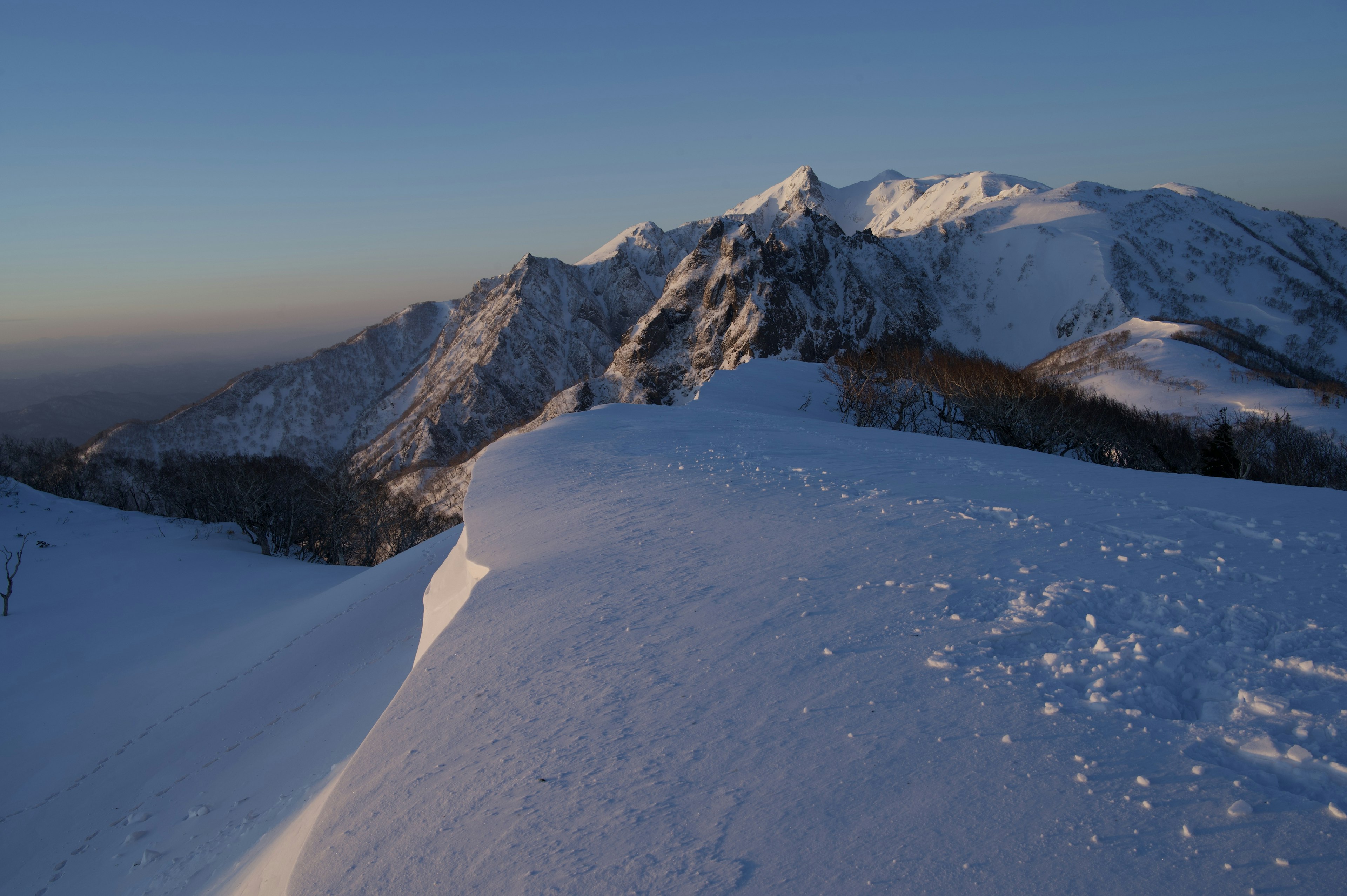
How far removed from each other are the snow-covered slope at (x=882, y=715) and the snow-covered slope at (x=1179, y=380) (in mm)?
33869

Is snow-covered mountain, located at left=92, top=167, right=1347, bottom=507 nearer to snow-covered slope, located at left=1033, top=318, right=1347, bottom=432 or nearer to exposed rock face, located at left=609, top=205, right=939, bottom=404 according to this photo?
exposed rock face, located at left=609, top=205, right=939, bottom=404

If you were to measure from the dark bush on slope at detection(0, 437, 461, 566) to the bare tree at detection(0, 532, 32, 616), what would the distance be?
8.11m

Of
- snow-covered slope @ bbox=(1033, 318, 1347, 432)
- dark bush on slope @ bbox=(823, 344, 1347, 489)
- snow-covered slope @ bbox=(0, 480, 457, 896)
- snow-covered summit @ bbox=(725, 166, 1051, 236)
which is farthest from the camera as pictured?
snow-covered summit @ bbox=(725, 166, 1051, 236)

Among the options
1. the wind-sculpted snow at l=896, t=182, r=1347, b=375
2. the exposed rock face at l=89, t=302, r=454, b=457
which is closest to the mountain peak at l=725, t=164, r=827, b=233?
the wind-sculpted snow at l=896, t=182, r=1347, b=375

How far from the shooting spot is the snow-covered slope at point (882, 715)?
129 inches

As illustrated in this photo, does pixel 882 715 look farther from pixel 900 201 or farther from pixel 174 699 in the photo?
pixel 900 201

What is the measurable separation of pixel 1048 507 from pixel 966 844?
6.76m

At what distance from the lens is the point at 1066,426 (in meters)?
25.1

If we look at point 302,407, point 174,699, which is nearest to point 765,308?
point 174,699

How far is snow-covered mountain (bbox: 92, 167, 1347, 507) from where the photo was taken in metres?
90.9

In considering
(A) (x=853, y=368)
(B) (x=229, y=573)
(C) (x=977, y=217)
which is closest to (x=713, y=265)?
(C) (x=977, y=217)

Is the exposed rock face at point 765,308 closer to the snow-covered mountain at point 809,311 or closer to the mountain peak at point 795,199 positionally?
the snow-covered mountain at point 809,311

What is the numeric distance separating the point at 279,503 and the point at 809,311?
255 feet

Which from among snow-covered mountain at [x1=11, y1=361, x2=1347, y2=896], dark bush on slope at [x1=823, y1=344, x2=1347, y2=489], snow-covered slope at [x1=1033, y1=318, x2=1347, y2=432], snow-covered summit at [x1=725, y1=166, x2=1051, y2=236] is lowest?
snow-covered slope at [x1=1033, y1=318, x2=1347, y2=432]
